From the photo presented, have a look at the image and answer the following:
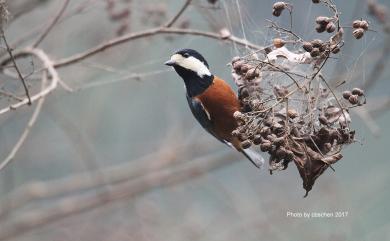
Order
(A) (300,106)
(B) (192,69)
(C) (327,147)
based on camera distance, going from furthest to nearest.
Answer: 1. (B) (192,69)
2. (A) (300,106)
3. (C) (327,147)

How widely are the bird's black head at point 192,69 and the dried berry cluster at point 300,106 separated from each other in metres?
0.70

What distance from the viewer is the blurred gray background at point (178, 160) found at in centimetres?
448

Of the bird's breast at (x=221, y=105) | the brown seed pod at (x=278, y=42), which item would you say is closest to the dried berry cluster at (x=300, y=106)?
the brown seed pod at (x=278, y=42)

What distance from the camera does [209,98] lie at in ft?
10.8

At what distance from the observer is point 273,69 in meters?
2.56

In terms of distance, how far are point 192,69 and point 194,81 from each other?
0.20 ft

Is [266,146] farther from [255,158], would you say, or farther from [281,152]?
[255,158]

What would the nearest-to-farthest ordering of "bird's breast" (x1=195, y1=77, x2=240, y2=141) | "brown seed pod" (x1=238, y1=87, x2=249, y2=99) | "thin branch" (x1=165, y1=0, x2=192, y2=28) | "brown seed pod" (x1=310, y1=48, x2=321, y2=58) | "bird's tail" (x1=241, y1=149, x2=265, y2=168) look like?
1. "brown seed pod" (x1=310, y1=48, x2=321, y2=58)
2. "brown seed pod" (x1=238, y1=87, x2=249, y2=99)
3. "bird's breast" (x1=195, y1=77, x2=240, y2=141)
4. "bird's tail" (x1=241, y1=149, x2=265, y2=168)
5. "thin branch" (x1=165, y1=0, x2=192, y2=28)

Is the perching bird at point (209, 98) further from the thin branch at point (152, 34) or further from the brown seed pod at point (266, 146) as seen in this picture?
the brown seed pod at point (266, 146)

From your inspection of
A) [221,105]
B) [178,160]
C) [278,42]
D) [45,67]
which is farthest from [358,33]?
[178,160]

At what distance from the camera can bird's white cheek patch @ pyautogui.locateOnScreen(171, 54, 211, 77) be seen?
3.40 meters

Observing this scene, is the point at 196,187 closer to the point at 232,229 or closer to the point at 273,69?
the point at 232,229

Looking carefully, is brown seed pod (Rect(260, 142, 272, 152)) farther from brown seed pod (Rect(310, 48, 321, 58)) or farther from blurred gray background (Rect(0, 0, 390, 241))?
blurred gray background (Rect(0, 0, 390, 241))

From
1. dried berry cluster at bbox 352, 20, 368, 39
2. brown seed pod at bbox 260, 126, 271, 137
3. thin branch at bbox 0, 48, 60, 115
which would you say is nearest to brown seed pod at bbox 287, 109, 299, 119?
brown seed pod at bbox 260, 126, 271, 137
